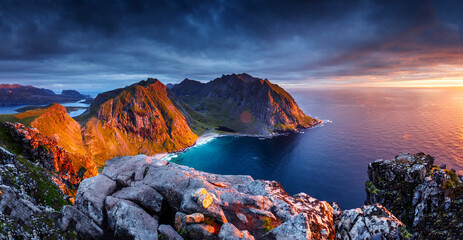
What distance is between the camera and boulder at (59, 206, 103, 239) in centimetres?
1588

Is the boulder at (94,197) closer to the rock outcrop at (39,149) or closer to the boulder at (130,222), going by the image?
the boulder at (130,222)

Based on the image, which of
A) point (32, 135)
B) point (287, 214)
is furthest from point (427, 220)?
point (32, 135)

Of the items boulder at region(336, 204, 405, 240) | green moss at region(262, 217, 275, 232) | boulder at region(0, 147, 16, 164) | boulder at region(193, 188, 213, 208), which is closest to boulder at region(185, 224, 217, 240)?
boulder at region(193, 188, 213, 208)

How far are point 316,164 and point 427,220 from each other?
14338 cm

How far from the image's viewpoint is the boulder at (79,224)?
1588 cm

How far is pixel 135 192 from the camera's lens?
20531 millimetres

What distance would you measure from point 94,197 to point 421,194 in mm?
48002

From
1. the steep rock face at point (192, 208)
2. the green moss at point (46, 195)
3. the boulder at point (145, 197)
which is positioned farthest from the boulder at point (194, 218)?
the green moss at point (46, 195)

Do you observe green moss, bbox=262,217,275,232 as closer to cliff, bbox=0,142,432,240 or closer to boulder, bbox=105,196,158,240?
cliff, bbox=0,142,432,240

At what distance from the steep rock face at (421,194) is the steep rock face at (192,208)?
13.6 metres

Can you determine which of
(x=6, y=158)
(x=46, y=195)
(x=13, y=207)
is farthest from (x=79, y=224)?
(x=6, y=158)

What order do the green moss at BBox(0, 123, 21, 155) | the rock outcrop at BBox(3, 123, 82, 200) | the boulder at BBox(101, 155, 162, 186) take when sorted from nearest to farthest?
1. the boulder at BBox(101, 155, 162, 186)
2. the green moss at BBox(0, 123, 21, 155)
3. the rock outcrop at BBox(3, 123, 82, 200)

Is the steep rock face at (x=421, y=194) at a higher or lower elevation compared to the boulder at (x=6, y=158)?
lower

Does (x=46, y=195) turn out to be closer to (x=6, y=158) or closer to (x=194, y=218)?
(x=6, y=158)
